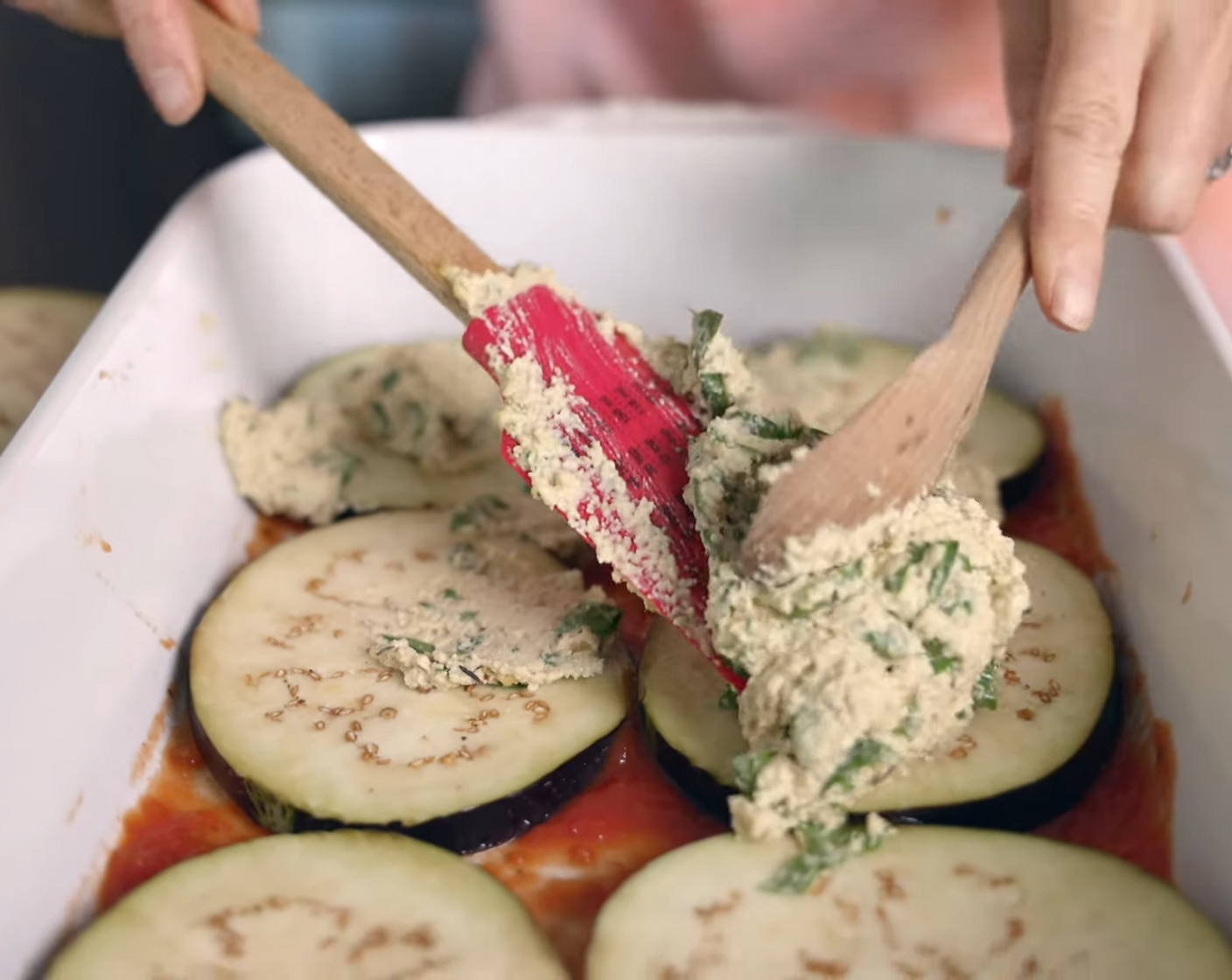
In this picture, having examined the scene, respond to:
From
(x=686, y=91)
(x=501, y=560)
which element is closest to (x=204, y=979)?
(x=501, y=560)

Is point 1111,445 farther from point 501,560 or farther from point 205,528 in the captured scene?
point 205,528

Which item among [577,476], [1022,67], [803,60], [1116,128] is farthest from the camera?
[803,60]

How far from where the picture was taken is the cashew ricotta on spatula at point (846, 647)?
129 centimetres

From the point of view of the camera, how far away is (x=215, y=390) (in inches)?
77.9

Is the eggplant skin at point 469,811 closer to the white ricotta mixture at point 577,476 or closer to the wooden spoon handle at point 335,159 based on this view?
the white ricotta mixture at point 577,476

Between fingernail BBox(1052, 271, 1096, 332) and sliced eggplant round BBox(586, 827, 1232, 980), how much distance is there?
2.00 ft

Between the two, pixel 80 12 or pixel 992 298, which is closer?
pixel 992 298

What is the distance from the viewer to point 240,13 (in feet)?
6.23

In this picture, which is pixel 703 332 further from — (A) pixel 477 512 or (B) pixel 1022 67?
(B) pixel 1022 67

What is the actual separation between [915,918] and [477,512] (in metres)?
0.94

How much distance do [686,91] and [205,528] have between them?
1621 millimetres

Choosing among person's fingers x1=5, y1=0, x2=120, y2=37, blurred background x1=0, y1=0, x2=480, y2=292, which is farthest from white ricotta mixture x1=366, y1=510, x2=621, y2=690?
blurred background x1=0, y1=0, x2=480, y2=292

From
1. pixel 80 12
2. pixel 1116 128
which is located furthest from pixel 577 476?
pixel 80 12

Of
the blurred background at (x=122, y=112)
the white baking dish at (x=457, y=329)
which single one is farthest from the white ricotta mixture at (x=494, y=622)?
the blurred background at (x=122, y=112)
